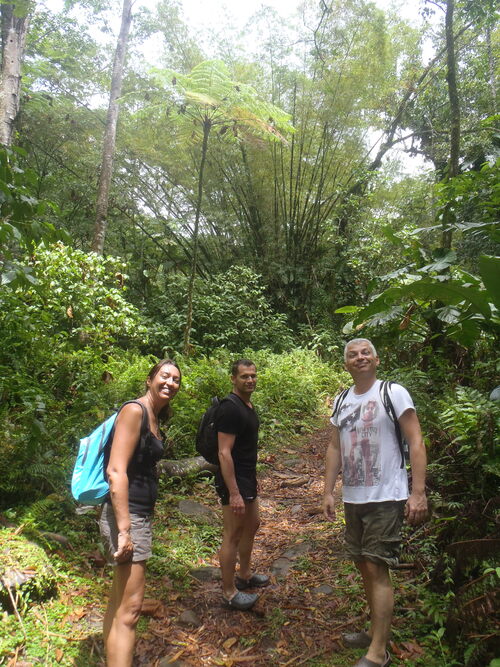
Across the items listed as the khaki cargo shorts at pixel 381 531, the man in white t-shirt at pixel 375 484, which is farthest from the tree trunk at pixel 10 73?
the khaki cargo shorts at pixel 381 531

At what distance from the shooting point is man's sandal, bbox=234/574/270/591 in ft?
9.92

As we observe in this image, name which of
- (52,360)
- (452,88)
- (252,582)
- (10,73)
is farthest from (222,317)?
(252,582)

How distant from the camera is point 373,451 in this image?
89.6 inches

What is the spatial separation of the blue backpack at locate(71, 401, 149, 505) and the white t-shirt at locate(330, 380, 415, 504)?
1.06 m

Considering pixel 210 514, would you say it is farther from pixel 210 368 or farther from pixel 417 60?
pixel 417 60

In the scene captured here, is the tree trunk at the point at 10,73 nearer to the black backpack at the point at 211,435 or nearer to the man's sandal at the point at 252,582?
the black backpack at the point at 211,435

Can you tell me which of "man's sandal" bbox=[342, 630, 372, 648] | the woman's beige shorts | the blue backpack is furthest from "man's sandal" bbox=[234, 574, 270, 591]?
the blue backpack

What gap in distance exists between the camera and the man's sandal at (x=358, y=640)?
94.3 inches

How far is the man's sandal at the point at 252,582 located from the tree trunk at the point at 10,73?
15.1 ft

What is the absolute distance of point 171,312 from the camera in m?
9.52

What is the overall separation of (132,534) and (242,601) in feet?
3.87

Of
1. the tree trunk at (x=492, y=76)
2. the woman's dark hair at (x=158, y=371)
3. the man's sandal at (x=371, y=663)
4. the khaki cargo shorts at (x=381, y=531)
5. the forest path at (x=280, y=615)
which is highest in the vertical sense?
the tree trunk at (x=492, y=76)

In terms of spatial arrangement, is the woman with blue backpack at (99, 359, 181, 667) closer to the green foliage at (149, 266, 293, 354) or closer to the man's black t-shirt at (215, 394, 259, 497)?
the man's black t-shirt at (215, 394, 259, 497)

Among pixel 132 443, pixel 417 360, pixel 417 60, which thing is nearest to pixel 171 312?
pixel 417 360
